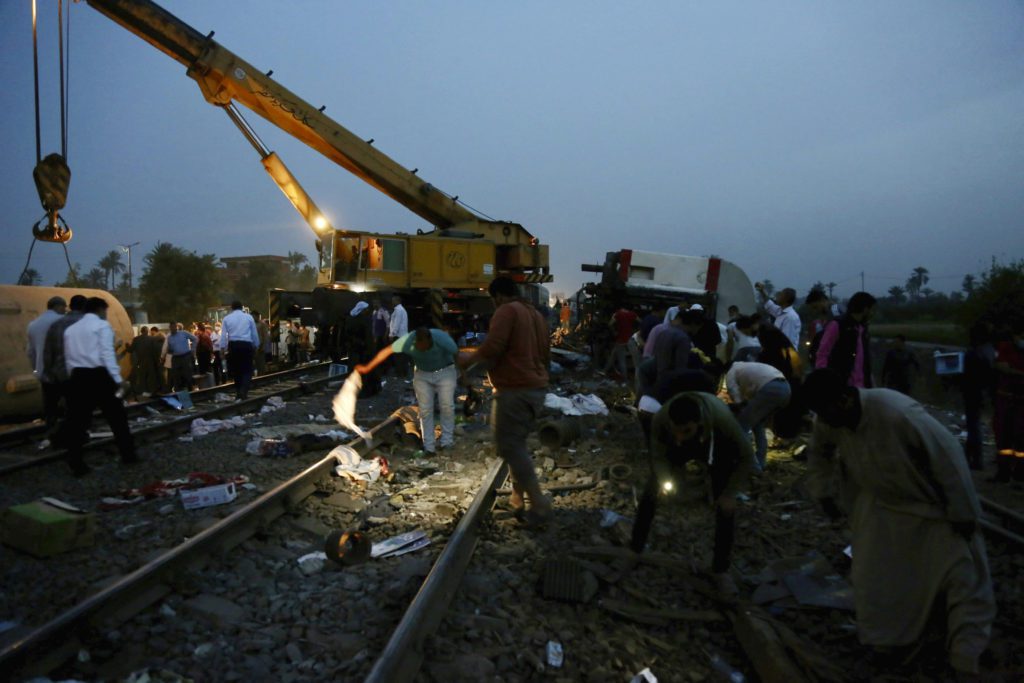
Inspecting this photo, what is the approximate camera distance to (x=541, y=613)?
11.9 feet

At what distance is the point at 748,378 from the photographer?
16.9 ft

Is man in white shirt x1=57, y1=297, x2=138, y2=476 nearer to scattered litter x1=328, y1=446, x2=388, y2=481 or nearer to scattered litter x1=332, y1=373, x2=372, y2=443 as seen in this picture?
scattered litter x1=328, y1=446, x2=388, y2=481

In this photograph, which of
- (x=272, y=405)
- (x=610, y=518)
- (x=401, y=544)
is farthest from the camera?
(x=272, y=405)

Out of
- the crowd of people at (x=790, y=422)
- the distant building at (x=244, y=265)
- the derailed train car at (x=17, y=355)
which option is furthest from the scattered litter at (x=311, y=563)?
the distant building at (x=244, y=265)

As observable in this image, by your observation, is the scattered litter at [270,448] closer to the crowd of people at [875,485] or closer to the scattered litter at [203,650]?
the scattered litter at [203,650]

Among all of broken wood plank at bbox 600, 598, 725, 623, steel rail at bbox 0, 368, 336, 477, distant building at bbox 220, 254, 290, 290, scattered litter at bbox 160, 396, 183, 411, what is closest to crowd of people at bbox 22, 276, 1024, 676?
broken wood plank at bbox 600, 598, 725, 623

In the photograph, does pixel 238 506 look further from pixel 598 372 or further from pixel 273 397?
pixel 598 372

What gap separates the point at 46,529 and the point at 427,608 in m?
2.94

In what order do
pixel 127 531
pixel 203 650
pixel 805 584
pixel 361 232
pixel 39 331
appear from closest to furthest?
pixel 203 650
pixel 805 584
pixel 127 531
pixel 39 331
pixel 361 232

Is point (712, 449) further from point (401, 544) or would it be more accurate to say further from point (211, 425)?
point (211, 425)

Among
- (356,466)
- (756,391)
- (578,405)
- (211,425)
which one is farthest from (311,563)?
(578,405)

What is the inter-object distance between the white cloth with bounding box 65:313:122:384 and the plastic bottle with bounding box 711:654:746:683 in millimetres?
6197

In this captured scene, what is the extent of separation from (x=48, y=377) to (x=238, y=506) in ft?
12.5

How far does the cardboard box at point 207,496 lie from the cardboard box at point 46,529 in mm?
824
